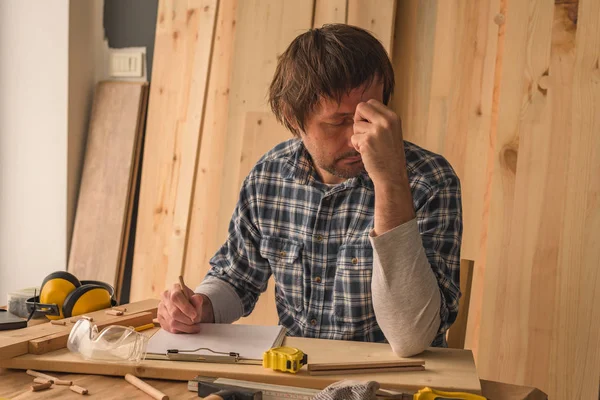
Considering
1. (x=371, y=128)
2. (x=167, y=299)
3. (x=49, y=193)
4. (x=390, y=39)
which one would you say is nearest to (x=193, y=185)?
(x=49, y=193)

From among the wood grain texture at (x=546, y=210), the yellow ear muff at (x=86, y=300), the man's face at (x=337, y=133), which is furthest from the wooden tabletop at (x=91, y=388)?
the wood grain texture at (x=546, y=210)

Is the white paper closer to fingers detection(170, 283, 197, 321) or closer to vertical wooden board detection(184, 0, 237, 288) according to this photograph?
fingers detection(170, 283, 197, 321)

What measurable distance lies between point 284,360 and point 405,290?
32 cm

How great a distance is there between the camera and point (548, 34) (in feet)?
7.62

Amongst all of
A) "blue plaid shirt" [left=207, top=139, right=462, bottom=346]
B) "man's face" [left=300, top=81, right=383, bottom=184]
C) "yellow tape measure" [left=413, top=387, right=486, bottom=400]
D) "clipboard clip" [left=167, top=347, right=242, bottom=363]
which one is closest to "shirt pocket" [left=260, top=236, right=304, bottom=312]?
"blue plaid shirt" [left=207, top=139, right=462, bottom=346]

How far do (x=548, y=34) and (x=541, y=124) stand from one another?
289 millimetres

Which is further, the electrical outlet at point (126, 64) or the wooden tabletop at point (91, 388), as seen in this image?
the electrical outlet at point (126, 64)

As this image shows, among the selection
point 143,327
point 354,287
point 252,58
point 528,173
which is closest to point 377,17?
point 252,58

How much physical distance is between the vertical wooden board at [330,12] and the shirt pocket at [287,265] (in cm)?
108

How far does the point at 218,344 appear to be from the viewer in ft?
4.88

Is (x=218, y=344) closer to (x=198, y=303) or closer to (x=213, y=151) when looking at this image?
(x=198, y=303)

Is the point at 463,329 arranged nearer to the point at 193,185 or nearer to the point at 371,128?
the point at 371,128

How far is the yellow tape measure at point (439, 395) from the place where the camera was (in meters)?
1.19

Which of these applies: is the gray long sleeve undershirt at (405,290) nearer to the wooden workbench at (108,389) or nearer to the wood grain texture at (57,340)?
the wooden workbench at (108,389)
